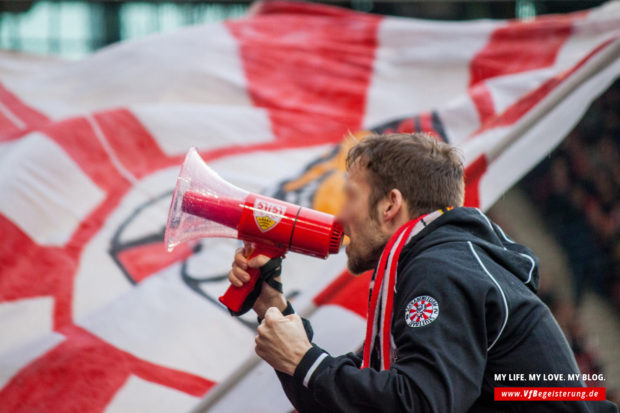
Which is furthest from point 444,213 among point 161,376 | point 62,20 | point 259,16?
point 62,20

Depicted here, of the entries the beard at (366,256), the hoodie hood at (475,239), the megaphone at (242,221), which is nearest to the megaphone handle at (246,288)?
the megaphone at (242,221)

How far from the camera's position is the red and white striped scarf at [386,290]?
1.69m

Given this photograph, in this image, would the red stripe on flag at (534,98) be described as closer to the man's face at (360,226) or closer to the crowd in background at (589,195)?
the crowd in background at (589,195)

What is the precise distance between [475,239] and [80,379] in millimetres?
1812

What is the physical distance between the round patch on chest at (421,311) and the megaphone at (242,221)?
1.45ft

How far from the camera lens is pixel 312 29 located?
531cm

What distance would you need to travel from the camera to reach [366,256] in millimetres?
1907

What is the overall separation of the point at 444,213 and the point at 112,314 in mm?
1873

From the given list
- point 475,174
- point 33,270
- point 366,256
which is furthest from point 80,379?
point 475,174

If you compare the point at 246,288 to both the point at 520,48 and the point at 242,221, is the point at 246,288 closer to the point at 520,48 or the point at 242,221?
the point at 242,221

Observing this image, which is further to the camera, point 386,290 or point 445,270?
point 386,290

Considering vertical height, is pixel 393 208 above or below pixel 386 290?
above

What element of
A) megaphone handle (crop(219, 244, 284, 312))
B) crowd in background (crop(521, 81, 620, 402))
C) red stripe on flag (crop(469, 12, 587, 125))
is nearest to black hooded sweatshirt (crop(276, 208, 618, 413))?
megaphone handle (crop(219, 244, 284, 312))

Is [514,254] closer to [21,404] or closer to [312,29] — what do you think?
[21,404]
